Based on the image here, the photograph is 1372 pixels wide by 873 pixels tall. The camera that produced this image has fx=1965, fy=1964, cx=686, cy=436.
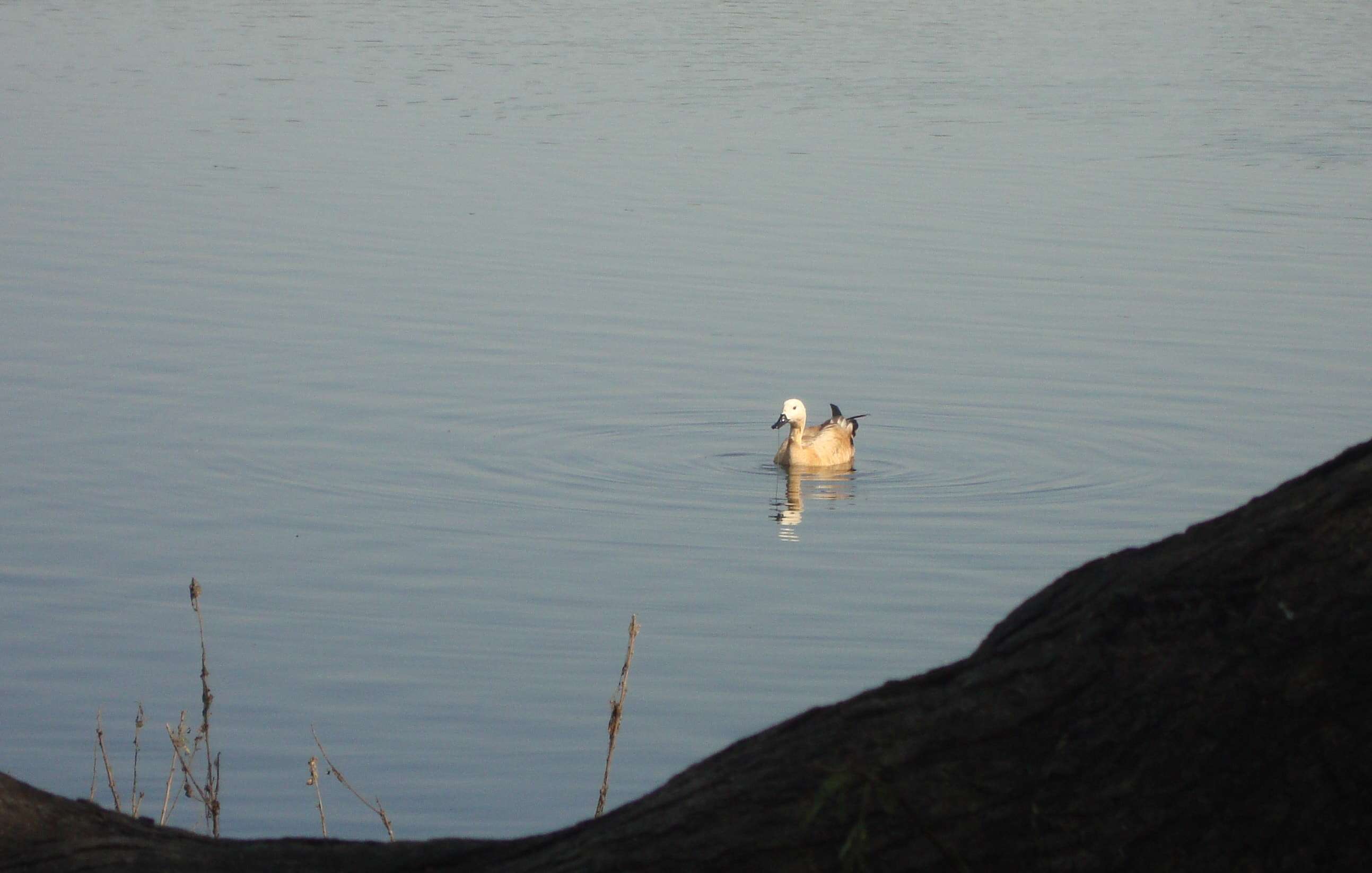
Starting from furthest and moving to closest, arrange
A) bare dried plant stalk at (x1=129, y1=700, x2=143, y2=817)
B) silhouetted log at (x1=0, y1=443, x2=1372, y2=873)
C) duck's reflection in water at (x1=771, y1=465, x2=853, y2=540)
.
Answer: duck's reflection in water at (x1=771, y1=465, x2=853, y2=540) → bare dried plant stalk at (x1=129, y1=700, x2=143, y2=817) → silhouetted log at (x1=0, y1=443, x2=1372, y2=873)

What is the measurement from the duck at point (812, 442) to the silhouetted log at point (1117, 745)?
1195 cm

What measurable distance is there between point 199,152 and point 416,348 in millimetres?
11532

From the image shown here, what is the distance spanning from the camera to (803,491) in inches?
578

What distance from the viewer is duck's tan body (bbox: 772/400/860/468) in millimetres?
15109

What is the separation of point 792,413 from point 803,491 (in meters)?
0.83

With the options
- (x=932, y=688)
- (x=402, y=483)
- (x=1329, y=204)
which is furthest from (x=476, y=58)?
(x=932, y=688)

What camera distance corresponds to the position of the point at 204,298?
60.8ft

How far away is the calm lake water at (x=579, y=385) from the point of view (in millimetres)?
9070

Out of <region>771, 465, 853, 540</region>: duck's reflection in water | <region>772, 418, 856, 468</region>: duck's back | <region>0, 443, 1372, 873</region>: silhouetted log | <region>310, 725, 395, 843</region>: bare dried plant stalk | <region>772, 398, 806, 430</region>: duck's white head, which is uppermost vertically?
<region>772, 398, 806, 430</region>: duck's white head

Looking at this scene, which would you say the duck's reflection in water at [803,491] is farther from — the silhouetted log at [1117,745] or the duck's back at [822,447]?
the silhouetted log at [1117,745]

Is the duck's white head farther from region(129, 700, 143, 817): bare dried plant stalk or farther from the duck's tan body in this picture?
region(129, 700, 143, 817): bare dried plant stalk

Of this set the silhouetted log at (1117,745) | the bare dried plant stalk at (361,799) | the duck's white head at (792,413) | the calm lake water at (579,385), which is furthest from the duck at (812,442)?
the silhouetted log at (1117,745)

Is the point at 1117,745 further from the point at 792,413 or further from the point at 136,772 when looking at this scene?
the point at 792,413

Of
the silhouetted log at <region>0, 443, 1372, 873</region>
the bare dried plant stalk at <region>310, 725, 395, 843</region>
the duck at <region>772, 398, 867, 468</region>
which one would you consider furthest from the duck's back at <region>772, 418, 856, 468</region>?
the silhouetted log at <region>0, 443, 1372, 873</region>
